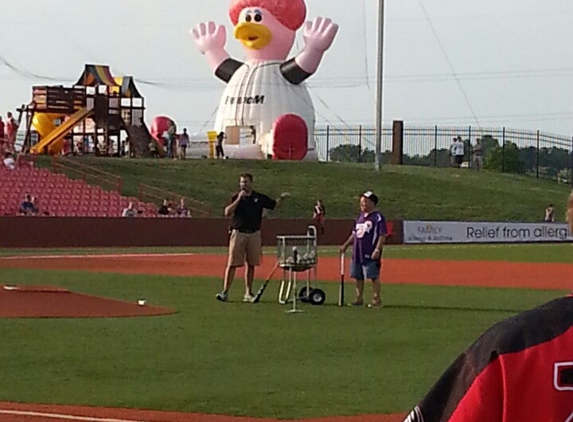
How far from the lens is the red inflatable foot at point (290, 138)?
199 feet

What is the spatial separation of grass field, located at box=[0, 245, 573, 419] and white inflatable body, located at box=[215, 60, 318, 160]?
40.3 metres

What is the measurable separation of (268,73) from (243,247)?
42.3 m

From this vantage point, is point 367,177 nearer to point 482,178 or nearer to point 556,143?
point 482,178

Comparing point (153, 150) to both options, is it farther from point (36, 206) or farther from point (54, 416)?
point (54, 416)

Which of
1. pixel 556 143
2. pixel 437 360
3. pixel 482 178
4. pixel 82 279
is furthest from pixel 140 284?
pixel 556 143

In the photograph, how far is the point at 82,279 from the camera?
25.5 meters

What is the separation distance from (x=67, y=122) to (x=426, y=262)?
29.8 meters

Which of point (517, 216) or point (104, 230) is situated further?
point (517, 216)

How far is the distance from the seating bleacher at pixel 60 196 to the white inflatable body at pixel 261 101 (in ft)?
40.1

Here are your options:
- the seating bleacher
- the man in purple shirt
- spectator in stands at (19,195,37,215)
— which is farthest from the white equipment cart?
the seating bleacher

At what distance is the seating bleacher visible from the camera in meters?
47.1

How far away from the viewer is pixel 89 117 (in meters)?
61.2

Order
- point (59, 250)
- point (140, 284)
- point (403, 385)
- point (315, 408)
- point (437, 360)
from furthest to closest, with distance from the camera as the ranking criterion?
1. point (59, 250)
2. point (140, 284)
3. point (437, 360)
4. point (403, 385)
5. point (315, 408)

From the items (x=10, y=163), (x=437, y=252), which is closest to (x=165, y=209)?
(x=10, y=163)
